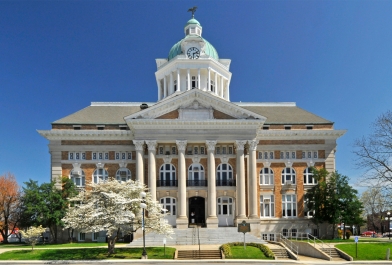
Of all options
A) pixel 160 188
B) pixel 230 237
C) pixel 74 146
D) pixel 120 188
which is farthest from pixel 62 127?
pixel 230 237

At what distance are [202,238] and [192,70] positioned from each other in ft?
85.6

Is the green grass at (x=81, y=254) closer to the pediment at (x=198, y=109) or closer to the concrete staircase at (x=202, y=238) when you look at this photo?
the concrete staircase at (x=202, y=238)

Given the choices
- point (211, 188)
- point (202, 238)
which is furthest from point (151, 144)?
point (202, 238)

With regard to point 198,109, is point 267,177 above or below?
below

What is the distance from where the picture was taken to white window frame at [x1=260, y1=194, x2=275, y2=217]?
52031 millimetres

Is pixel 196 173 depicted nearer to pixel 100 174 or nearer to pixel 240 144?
pixel 240 144

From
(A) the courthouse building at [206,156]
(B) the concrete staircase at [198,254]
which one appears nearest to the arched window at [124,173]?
(A) the courthouse building at [206,156]

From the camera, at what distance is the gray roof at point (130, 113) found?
53875mm

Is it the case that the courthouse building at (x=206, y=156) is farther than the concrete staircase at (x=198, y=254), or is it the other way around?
the courthouse building at (x=206, y=156)

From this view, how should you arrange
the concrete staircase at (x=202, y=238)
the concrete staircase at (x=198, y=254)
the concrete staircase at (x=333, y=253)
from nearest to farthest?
the concrete staircase at (x=198, y=254), the concrete staircase at (x=333, y=253), the concrete staircase at (x=202, y=238)

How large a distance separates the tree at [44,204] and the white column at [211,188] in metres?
14.5

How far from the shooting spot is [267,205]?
52312 mm

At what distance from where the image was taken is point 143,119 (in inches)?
1848

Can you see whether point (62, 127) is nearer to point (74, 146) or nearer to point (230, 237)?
point (74, 146)
